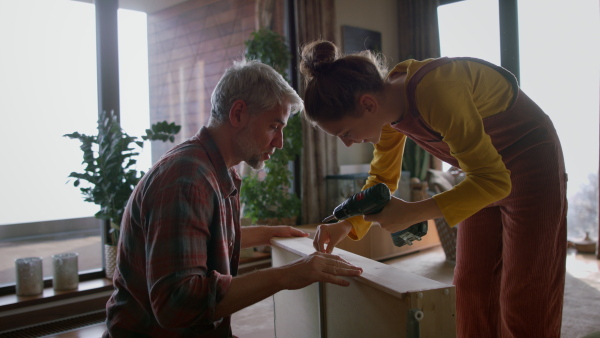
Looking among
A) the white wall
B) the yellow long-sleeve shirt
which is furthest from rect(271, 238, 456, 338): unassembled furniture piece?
Answer: the white wall

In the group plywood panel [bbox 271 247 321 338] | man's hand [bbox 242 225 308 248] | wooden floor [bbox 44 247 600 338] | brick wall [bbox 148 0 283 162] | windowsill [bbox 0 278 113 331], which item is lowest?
wooden floor [bbox 44 247 600 338]

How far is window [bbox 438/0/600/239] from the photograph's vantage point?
4598 mm

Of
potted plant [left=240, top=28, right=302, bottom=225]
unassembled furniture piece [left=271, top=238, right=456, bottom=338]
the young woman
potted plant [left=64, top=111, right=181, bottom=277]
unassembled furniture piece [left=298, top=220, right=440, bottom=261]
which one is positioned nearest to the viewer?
unassembled furniture piece [left=271, top=238, right=456, bottom=338]

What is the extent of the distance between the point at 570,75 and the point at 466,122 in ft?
13.6

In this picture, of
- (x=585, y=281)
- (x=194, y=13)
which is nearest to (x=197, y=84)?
(x=194, y=13)

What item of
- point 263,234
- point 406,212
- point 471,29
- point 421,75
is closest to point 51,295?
point 263,234

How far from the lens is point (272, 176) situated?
4.12m

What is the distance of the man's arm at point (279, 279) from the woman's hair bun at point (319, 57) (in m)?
0.51

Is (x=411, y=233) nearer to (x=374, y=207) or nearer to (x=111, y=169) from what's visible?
(x=374, y=207)

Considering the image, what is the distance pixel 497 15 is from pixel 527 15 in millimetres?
299

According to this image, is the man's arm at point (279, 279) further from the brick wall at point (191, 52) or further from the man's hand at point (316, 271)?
the brick wall at point (191, 52)

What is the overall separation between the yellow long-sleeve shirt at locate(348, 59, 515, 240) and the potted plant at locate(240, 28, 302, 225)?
9.23 ft

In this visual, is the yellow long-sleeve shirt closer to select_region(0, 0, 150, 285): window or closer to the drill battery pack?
the drill battery pack

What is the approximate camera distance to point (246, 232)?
1716mm
